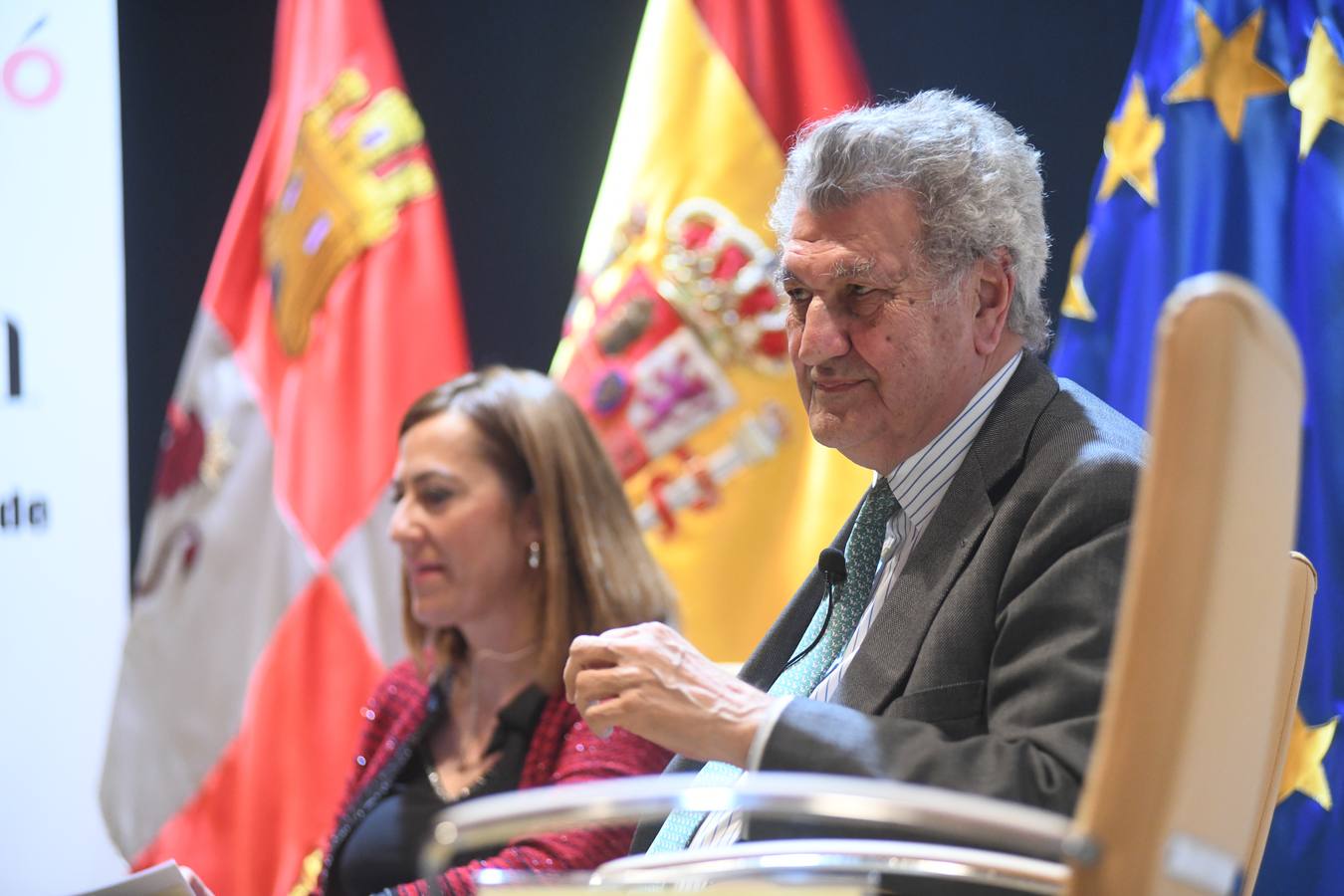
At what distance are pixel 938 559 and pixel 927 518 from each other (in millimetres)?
144

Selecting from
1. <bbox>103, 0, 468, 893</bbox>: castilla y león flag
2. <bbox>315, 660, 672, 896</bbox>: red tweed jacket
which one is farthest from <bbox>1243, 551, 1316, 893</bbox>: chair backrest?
<bbox>103, 0, 468, 893</bbox>: castilla y león flag

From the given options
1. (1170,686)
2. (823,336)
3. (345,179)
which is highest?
(345,179)

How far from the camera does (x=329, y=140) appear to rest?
3004 millimetres

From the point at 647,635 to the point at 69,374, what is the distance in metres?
2.42

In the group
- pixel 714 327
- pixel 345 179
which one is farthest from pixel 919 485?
pixel 345 179

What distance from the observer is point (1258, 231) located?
6.91ft

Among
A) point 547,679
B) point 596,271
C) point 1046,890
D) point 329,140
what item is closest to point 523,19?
point 329,140

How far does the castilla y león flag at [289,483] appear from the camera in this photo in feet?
9.74

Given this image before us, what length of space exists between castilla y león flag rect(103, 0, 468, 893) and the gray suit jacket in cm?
177

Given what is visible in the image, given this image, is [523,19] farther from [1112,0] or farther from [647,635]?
[647,635]

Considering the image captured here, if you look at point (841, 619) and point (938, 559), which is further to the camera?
point (841, 619)

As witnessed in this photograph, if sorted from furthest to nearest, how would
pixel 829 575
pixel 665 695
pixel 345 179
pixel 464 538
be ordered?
pixel 345 179 → pixel 464 538 → pixel 829 575 → pixel 665 695

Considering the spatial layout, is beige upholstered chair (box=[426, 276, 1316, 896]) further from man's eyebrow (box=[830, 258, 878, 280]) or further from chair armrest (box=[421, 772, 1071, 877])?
man's eyebrow (box=[830, 258, 878, 280])

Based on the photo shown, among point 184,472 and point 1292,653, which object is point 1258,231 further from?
point 184,472
